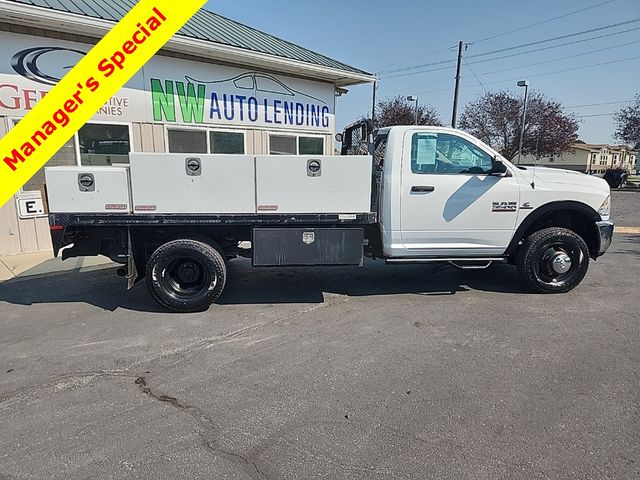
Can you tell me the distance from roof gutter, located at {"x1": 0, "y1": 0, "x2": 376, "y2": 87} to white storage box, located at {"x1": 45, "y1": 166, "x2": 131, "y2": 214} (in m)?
4.22

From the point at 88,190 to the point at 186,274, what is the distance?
57.1 inches

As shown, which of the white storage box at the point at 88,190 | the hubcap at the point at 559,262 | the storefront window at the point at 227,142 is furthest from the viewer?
the storefront window at the point at 227,142

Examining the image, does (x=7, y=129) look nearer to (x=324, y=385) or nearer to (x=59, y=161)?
(x=59, y=161)

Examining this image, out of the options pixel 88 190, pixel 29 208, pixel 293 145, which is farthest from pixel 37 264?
pixel 293 145

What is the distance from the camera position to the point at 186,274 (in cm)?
527

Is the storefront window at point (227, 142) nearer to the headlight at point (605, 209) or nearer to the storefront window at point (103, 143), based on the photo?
the storefront window at point (103, 143)

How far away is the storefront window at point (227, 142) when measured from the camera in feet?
33.2

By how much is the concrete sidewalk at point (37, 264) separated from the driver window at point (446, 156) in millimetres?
5633

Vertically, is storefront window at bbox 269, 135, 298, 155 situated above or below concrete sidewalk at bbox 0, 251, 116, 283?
above

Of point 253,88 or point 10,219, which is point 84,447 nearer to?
point 10,219

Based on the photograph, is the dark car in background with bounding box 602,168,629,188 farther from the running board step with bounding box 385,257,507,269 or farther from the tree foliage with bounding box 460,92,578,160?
the running board step with bounding box 385,257,507,269

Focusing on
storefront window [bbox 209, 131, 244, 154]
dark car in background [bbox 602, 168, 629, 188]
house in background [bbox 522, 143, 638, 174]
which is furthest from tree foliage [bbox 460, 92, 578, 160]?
storefront window [bbox 209, 131, 244, 154]

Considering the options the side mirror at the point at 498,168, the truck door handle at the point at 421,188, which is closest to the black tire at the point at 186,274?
the truck door handle at the point at 421,188

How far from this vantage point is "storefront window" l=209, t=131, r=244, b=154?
10113 millimetres
